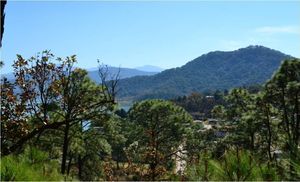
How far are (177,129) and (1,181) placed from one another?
152 feet

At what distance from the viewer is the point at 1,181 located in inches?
140

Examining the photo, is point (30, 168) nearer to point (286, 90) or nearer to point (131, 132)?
point (286, 90)

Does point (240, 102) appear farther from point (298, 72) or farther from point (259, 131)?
point (298, 72)

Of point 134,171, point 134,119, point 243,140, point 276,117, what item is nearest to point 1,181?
point 134,171

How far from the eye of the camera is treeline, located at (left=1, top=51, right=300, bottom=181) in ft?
13.2

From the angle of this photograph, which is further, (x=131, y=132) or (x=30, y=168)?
(x=131, y=132)

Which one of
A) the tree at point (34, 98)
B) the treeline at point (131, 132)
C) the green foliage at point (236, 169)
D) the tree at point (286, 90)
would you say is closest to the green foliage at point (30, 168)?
the treeline at point (131, 132)

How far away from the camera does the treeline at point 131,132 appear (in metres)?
4.01

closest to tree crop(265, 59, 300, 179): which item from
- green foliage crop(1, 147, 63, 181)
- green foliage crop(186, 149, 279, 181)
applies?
green foliage crop(186, 149, 279, 181)

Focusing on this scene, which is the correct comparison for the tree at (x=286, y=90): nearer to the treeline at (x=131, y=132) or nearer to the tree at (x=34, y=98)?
the treeline at (x=131, y=132)

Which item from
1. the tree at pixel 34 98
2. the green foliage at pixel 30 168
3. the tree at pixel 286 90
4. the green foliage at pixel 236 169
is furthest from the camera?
the tree at pixel 286 90

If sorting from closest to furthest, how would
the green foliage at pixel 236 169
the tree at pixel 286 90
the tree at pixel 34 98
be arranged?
the green foliage at pixel 236 169 < the tree at pixel 34 98 < the tree at pixel 286 90

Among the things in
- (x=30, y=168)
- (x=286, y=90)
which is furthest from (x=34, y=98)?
(x=286, y=90)

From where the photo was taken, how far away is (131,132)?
52.0m
